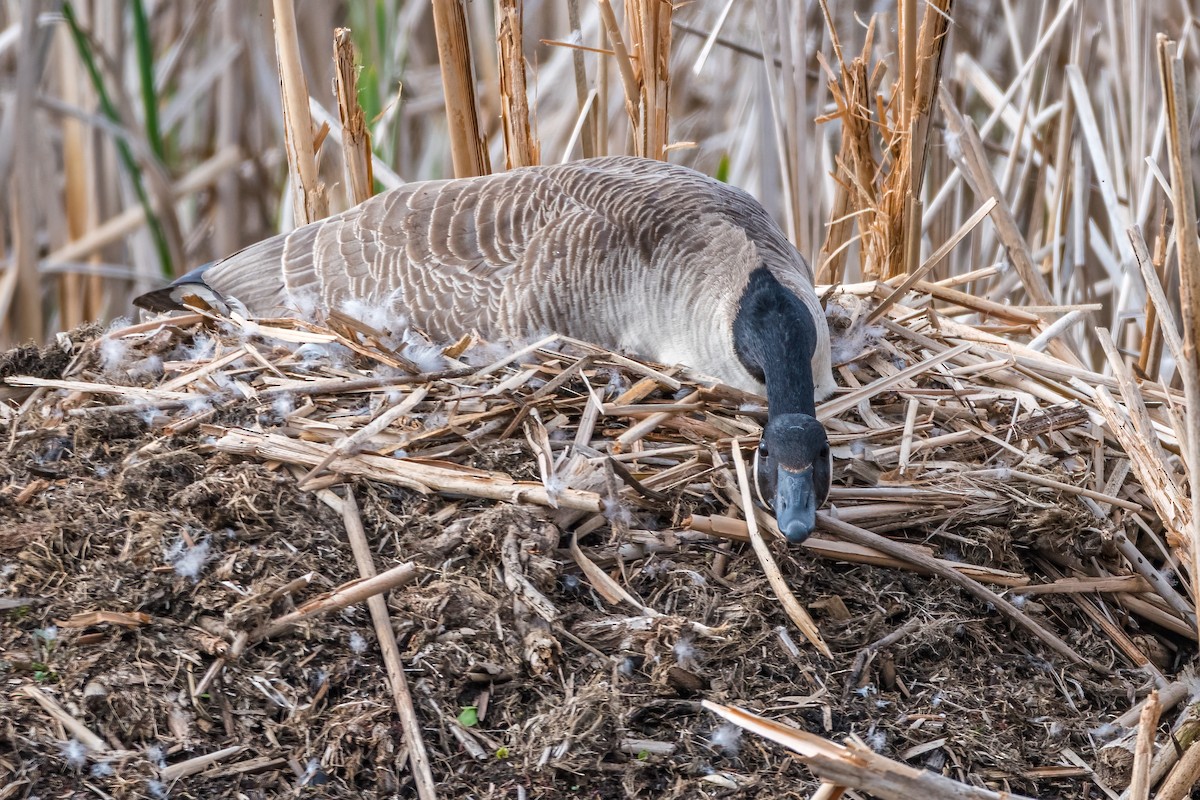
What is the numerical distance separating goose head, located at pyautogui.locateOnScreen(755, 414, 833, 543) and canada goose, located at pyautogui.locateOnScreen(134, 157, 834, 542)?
1.43 ft

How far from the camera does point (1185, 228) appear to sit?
176 cm

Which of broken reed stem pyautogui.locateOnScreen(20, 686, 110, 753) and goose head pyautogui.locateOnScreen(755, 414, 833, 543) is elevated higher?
goose head pyautogui.locateOnScreen(755, 414, 833, 543)

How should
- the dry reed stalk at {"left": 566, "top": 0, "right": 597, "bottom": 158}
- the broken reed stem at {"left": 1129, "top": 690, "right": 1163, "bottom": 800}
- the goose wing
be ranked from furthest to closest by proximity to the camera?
the dry reed stalk at {"left": 566, "top": 0, "right": 597, "bottom": 158}
the goose wing
the broken reed stem at {"left": 1129, "top": 690, "right": 1163, "bottom": 800}

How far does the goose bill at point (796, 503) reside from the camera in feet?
7.63

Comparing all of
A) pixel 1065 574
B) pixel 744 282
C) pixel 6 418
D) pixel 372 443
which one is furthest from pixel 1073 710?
pixel 6 418

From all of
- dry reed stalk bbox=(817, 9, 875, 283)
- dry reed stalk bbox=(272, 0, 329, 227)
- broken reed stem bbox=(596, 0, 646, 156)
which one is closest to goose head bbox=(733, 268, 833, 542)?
dry reed stalk bbox=(817, 9, 875, 283)

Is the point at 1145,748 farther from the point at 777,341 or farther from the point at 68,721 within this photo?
the point at 68,721

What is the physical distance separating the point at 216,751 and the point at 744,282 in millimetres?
1776

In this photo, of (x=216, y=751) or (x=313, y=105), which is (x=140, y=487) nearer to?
(x=216, y=751)

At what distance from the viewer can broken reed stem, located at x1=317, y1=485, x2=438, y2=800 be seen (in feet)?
6.95

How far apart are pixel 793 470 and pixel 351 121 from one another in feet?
6.59

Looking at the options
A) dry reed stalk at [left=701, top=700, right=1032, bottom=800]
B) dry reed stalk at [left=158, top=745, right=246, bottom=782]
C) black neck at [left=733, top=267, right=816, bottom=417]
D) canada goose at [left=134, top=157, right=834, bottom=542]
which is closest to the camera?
dry reed stalk at [left=701, top=700, right=1032, bottom=800]

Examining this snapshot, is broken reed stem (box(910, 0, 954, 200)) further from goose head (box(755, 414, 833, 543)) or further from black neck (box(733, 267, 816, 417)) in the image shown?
goose head (box(755, 414, 833, 543))

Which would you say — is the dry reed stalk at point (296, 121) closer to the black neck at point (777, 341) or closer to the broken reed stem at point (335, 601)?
the black neck at point (777, 341)
